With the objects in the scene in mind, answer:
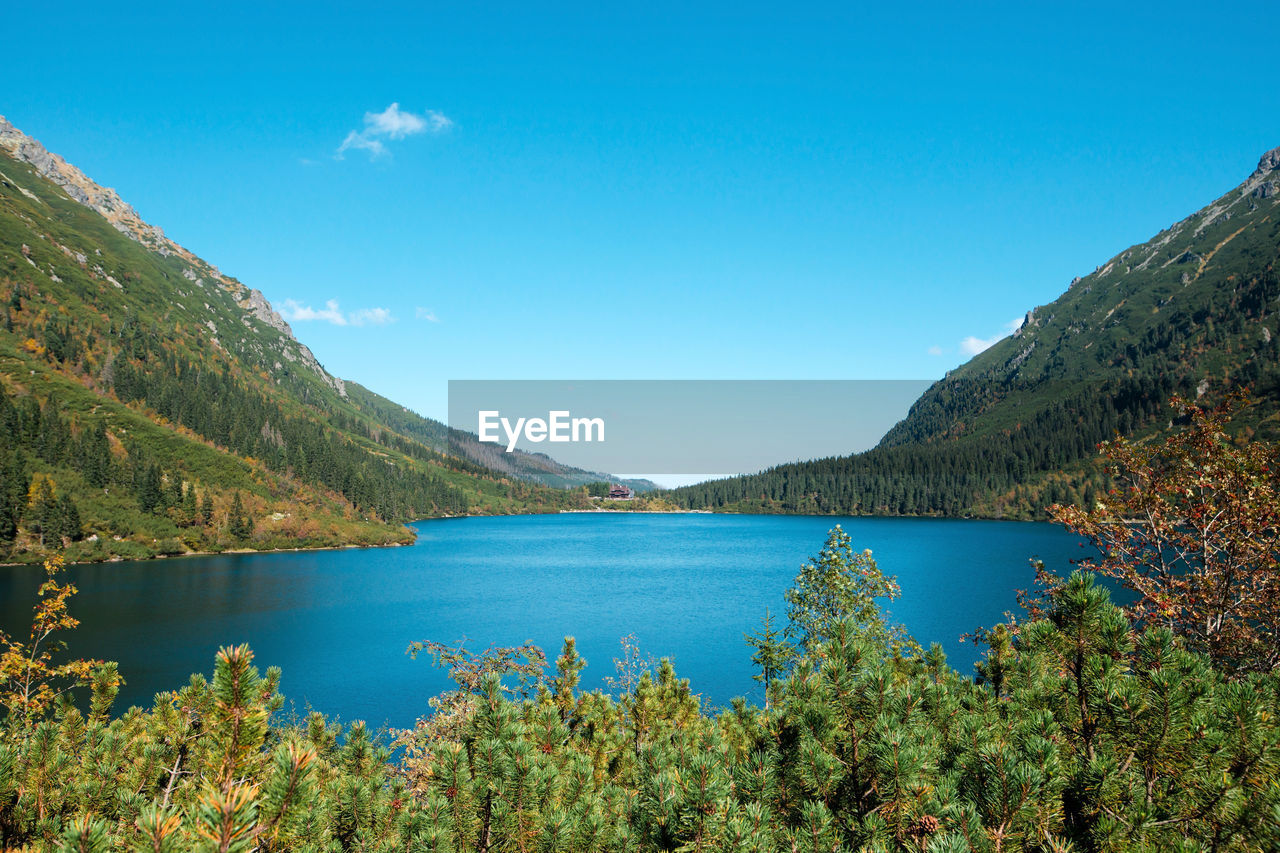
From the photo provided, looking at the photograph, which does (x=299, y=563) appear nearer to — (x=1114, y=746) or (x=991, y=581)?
(x=991, y=581)

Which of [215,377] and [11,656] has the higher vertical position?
[215,377]

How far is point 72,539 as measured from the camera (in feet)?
264

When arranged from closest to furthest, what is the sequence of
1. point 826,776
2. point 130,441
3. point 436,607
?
point 826,776
point 436,607
point 130,441

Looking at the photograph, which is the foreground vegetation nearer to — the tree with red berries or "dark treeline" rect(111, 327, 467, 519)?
the tree with red berries

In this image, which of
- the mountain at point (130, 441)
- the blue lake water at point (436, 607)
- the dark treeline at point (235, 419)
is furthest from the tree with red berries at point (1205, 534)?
the dark treeline at point (235, 419)

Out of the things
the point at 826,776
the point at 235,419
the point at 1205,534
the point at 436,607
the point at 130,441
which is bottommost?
the point at 436,607

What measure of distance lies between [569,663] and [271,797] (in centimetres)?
978

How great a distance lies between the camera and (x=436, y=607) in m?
62.6

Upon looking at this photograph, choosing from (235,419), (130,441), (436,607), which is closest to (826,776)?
(436,607)

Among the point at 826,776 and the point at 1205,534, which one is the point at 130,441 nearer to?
the point at 826,776

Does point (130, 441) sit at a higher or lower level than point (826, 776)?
higher

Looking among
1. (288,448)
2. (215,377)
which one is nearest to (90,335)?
(215,377)

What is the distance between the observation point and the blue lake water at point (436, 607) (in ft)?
130

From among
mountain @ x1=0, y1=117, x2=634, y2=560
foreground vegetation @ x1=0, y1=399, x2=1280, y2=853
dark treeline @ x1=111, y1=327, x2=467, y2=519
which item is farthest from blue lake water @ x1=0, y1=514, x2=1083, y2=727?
dark treeline @ x1=111, y1=327, x2=467, y2=519
